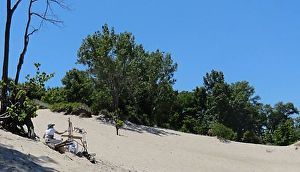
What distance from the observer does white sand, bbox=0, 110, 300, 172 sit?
15164mm

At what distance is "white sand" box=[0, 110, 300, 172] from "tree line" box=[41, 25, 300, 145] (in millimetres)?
2972

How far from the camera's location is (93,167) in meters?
14.9

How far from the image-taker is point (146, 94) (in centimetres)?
4681

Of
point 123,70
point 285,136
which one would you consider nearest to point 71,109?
point 123,70

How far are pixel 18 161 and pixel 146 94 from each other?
34.9 m

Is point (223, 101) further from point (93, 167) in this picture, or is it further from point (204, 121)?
point (93, 167)

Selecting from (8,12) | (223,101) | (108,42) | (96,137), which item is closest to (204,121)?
(223,101)

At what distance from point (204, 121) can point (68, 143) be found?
4667 centimetres

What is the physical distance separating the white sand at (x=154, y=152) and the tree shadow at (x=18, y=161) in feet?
1.06

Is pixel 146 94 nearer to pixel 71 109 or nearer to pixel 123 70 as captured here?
pixel 123 70

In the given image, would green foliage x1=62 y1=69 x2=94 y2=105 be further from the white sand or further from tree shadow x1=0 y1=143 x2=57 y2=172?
tree shadow x1=0 y1=143 x2=57 y2=172

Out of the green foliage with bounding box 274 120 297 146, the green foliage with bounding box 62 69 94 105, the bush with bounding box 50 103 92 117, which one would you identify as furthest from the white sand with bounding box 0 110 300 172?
the green foliage with bounding box 62 69 94 105

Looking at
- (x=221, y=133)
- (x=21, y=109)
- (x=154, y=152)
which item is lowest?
(x=154, y=152)

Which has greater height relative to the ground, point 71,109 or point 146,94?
point 146,94
